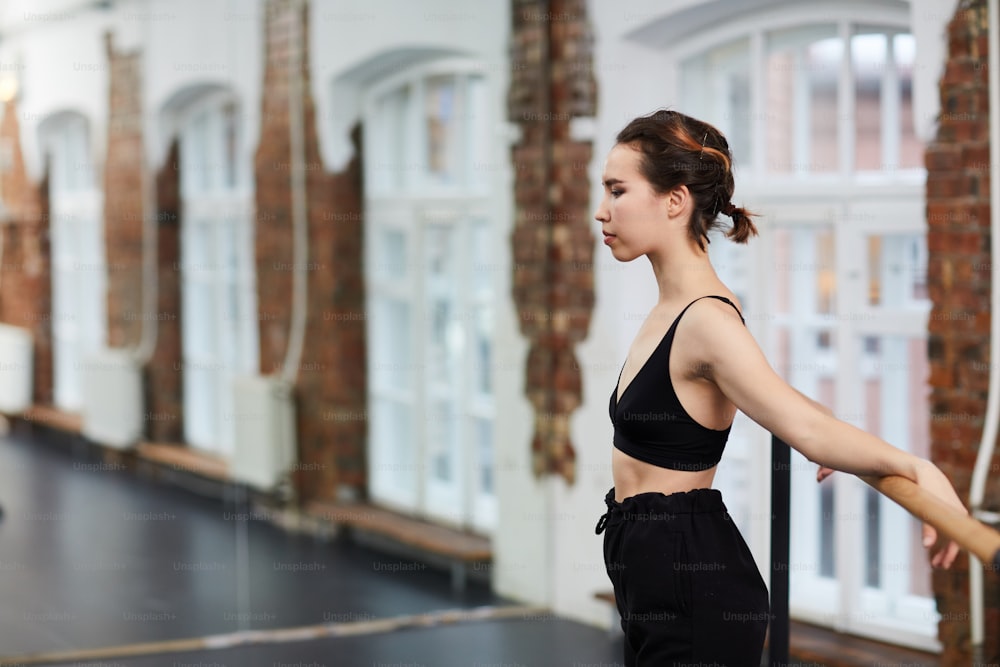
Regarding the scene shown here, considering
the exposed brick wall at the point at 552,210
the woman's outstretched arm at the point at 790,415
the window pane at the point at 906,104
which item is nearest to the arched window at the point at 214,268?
the exposed brick wall at the point at 552,210

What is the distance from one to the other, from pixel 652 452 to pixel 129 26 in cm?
292

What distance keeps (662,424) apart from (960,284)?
203cm

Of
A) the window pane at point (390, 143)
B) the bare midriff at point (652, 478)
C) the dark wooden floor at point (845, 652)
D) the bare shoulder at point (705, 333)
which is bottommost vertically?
the dark wooden floor at point (845, 652)

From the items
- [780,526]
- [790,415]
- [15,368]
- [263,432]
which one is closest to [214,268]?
[263,432]

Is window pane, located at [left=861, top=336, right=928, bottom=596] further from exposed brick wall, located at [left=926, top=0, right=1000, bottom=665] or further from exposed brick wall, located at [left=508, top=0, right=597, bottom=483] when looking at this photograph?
exposed brick wall, located at [left=508, top=0, right=597, bottom=483]

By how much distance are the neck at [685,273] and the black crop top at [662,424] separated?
0.05m

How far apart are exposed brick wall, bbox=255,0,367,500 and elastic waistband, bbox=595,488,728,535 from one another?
2.82 meters

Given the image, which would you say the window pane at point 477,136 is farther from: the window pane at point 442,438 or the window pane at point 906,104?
the window pane at point 906,104

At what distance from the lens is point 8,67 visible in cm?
403

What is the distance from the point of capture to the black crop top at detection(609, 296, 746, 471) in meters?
1.88

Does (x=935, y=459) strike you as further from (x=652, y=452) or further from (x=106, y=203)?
(x=106, y=203)

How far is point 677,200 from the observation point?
1.93m

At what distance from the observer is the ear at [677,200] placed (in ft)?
6.30

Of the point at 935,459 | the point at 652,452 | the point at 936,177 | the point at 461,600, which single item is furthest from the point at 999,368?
the point at 461,600
